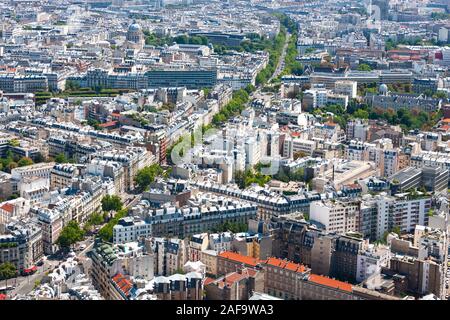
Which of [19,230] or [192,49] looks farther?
[192,49]

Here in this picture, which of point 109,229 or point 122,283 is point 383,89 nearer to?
point 109,229

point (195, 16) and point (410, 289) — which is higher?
point (195, 16)

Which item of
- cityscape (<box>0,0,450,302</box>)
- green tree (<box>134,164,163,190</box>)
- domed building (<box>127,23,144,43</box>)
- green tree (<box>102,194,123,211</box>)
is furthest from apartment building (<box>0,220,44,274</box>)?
domed building (<box>127,23,144,43</box>)

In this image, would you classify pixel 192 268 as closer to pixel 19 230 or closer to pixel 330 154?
pixel 19 230

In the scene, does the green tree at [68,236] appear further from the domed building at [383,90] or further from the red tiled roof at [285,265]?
the domed building at [383,90]

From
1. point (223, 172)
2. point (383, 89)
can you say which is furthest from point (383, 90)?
point (223, 172)

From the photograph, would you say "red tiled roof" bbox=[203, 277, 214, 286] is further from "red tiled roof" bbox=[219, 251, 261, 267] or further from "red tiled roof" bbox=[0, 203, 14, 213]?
"red tiled roof" bbox=[0, 203, 14, 213]

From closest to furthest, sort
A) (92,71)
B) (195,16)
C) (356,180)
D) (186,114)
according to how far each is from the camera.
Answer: (356,180) → (186,114) → (92,71) → (195,16)

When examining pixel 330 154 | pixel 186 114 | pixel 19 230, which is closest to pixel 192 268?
pixel 19 230

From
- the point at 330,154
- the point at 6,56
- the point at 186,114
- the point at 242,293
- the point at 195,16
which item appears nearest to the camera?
the point at 242,293
